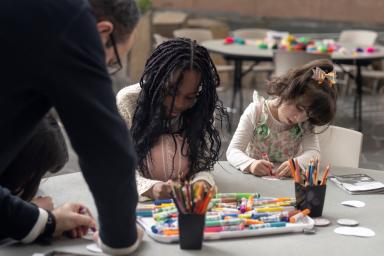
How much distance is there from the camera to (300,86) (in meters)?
2.60

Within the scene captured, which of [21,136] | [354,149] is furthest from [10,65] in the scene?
[354,149]

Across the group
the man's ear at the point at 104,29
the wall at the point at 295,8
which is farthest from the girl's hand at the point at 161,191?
the wall at the point at 295,8

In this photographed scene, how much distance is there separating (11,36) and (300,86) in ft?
5.00

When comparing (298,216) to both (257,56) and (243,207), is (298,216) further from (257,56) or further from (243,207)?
(257,56)

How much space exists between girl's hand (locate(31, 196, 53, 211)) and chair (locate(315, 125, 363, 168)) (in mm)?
1252

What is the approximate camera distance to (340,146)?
2777 mm

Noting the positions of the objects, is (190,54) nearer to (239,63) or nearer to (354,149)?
(354,149)

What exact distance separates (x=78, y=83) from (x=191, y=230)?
21.7 inches

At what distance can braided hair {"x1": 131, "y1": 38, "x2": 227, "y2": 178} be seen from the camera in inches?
87.0

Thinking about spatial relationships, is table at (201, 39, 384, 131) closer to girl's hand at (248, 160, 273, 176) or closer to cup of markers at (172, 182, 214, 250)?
girl's hand at (248, 160, 273, 176)

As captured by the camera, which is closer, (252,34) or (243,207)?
(243,207)

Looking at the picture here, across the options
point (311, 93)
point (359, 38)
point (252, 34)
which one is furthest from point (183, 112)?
point (359, 38)

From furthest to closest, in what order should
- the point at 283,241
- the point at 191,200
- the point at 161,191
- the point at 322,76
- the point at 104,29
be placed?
1. the point at 322,76
2. the point at 161,191
3. the point at 283,241
4. the point at 191,200
5. the point at 104,29

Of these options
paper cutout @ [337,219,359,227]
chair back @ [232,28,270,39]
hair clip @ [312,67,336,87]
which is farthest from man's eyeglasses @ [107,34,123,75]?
chair back @ [232,28,270,39]
